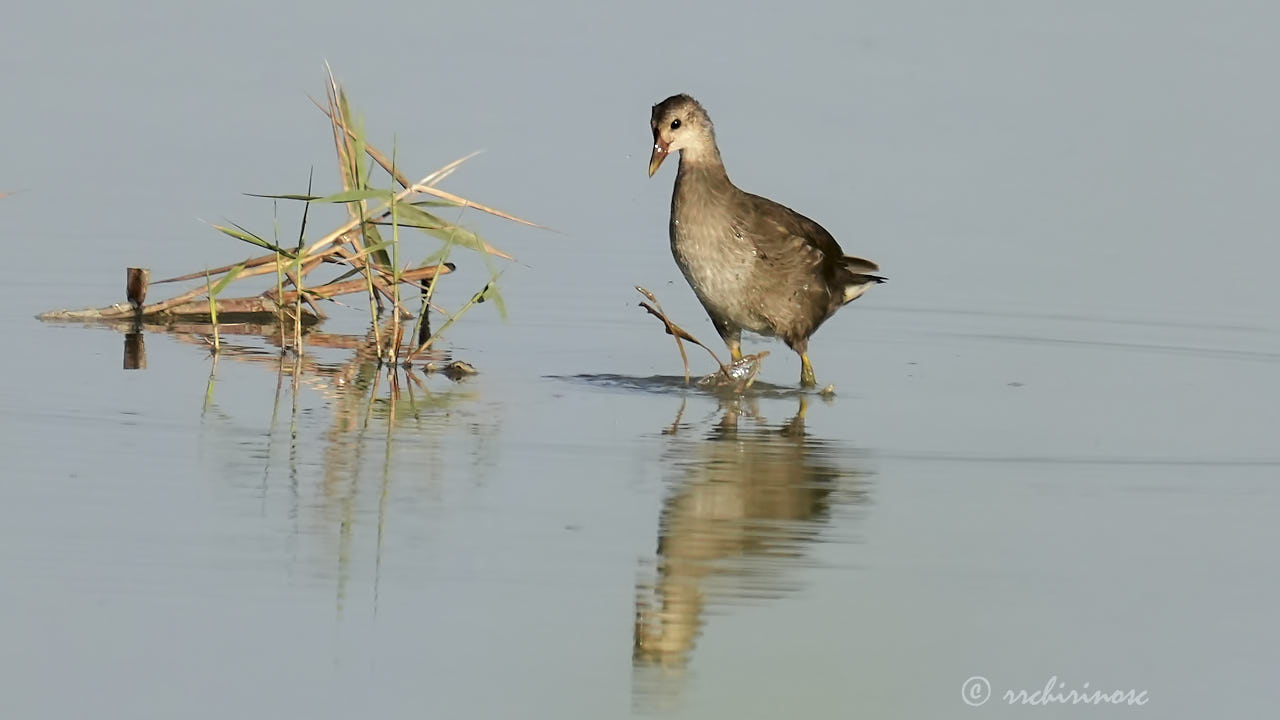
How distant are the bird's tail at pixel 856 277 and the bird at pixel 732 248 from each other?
0.33 meters

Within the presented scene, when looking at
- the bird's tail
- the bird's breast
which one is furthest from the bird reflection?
the bird's tail

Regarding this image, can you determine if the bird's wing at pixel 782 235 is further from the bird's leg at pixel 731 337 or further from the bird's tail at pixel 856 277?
the bird's leg at pixel 731 337

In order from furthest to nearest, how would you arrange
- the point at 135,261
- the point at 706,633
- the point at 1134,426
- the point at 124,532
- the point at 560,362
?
the point at 135,261 → the point at 560,362 → the point at 1134,426 → the point at 124,532 → the point at 706,633

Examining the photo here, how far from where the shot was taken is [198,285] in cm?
1146

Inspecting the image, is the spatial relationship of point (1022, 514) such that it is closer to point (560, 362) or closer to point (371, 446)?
point (371, 446)

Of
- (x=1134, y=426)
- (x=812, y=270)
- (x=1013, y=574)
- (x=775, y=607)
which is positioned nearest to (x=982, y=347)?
(x=812, y=270)

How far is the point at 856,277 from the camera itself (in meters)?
11.1

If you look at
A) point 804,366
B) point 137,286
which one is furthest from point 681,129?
point 137,286

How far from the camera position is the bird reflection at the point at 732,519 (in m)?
5.84

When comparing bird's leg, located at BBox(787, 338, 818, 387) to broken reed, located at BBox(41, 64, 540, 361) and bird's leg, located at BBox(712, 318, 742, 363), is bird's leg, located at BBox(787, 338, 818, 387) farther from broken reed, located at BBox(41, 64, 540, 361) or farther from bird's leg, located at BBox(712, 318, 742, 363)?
broken reed, located at BBox(41, 64, 540, 361)

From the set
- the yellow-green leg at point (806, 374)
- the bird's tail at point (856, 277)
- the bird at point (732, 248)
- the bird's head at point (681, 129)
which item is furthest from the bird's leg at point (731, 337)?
the bird's head at point (681, 129)

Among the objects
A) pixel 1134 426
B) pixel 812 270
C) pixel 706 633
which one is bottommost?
pixel 706 633

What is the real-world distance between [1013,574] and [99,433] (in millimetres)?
3518

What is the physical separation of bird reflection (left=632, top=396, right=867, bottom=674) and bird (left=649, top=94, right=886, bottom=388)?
133cm
